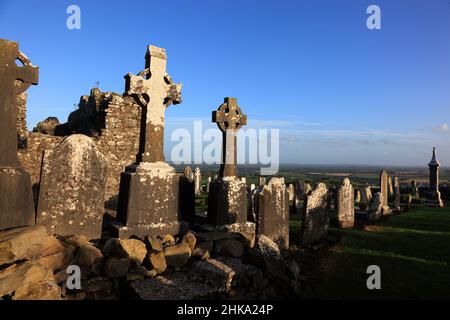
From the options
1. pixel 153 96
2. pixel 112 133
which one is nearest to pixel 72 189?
pixel 153 96

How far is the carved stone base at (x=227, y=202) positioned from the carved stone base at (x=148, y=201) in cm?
92

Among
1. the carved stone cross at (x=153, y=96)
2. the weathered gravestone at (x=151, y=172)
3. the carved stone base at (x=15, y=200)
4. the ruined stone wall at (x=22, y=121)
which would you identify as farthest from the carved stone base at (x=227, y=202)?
the ruined stone wall at (x=22, y=121)

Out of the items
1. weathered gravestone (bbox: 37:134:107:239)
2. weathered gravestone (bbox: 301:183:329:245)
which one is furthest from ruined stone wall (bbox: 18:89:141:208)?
weathered gravestone (bbox: 301:183:329:245)

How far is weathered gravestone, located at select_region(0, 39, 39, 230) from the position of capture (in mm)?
4930

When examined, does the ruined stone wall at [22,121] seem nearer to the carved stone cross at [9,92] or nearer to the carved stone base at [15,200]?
the carved stone cross at [9,92]

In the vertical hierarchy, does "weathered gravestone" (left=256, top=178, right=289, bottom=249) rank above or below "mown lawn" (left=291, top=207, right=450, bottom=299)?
above

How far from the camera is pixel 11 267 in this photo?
371 cm

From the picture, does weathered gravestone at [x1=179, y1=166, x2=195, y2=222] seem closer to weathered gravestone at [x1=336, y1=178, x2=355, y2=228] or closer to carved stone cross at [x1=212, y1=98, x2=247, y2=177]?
carved stone cross at [x1=212, y1=98, x2=247, y2=177]

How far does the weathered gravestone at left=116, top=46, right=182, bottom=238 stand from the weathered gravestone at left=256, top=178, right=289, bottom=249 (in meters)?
2.49

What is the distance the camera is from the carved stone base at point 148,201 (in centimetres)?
566

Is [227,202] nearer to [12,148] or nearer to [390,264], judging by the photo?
[390,264]
